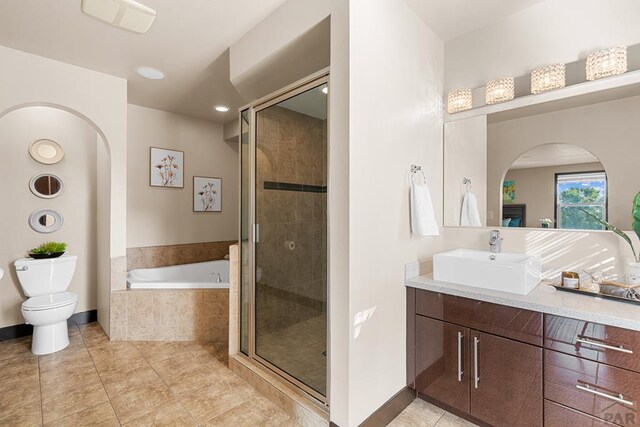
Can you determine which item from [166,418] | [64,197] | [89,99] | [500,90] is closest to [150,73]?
[89,99]

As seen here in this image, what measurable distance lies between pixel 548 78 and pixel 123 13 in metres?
2.65

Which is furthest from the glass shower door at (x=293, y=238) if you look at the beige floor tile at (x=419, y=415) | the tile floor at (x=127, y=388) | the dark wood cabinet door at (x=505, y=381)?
the dark wood cabinet door at (x=505, y=381)

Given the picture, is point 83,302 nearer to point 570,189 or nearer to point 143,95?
point 143,95

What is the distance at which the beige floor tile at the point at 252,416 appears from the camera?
182 cm

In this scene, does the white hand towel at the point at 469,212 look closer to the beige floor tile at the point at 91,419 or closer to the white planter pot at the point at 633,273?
the white planter pot at the point at 633,273

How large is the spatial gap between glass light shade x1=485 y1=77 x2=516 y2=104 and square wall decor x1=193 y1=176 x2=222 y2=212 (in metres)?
3.54

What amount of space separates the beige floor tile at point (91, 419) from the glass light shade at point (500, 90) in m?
3.10

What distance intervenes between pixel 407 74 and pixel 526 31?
83 cm

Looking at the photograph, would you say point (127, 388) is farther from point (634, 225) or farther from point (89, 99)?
point (634, 225)

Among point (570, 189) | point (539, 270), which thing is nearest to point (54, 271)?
point (539, 270)

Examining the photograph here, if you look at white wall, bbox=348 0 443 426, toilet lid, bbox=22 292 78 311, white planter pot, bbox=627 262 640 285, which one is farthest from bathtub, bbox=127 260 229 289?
white planter pot, bbox=627 262 640 285

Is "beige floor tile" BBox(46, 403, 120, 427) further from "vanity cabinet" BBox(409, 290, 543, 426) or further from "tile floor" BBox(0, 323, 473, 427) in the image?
"vanity cabinet" BBox(409, 290, 543, 426)

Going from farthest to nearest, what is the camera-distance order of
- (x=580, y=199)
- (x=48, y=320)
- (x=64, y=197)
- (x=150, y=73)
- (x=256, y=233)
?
(x=64, y=197) < (x=150, y=73) < (x=48, y=320) < (x=256, y=233) < (x=580, y=199)

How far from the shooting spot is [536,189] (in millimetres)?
1987
